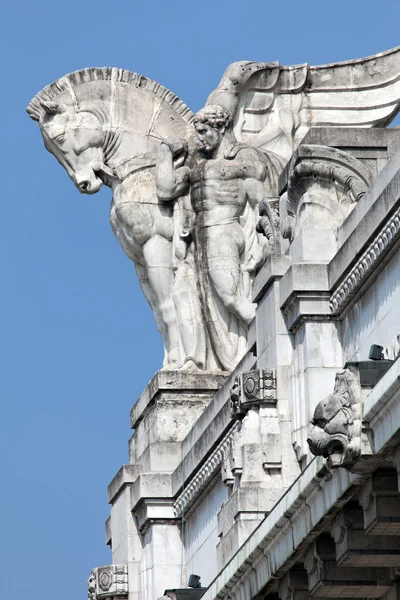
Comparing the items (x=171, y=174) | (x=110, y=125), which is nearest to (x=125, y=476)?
(x=171, y=174)

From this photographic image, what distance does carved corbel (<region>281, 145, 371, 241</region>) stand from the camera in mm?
28844

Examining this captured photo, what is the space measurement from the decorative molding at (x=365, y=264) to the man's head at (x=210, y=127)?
8.59 metres

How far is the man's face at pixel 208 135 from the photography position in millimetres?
36438

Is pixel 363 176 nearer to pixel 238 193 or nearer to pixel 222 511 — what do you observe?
pixel 222 511

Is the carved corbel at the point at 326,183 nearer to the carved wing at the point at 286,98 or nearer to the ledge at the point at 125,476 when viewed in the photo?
the carved wing at the point at 286,98

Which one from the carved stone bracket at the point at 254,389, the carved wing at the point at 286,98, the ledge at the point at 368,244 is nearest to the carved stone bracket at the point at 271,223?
the carved stone bracket at the point at 254,389

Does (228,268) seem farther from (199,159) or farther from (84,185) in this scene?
(84,185)

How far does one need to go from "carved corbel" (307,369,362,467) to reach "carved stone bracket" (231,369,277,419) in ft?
22.5

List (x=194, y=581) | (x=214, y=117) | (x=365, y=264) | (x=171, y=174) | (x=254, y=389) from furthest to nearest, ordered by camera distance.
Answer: (x=171, y=174) < (x=214, y=117) < (x=194, y=581) < (x=254, y=389) < (x=365, y=264)

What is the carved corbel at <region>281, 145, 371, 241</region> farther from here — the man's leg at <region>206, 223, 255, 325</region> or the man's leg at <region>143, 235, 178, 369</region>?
the man's leg at <region>143, 235, 178, 369</region>

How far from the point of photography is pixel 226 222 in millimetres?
36344

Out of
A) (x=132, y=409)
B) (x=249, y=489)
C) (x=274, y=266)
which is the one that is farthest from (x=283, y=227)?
(x=132, y=409)

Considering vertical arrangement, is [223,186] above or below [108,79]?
below

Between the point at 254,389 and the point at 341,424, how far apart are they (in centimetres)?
751
